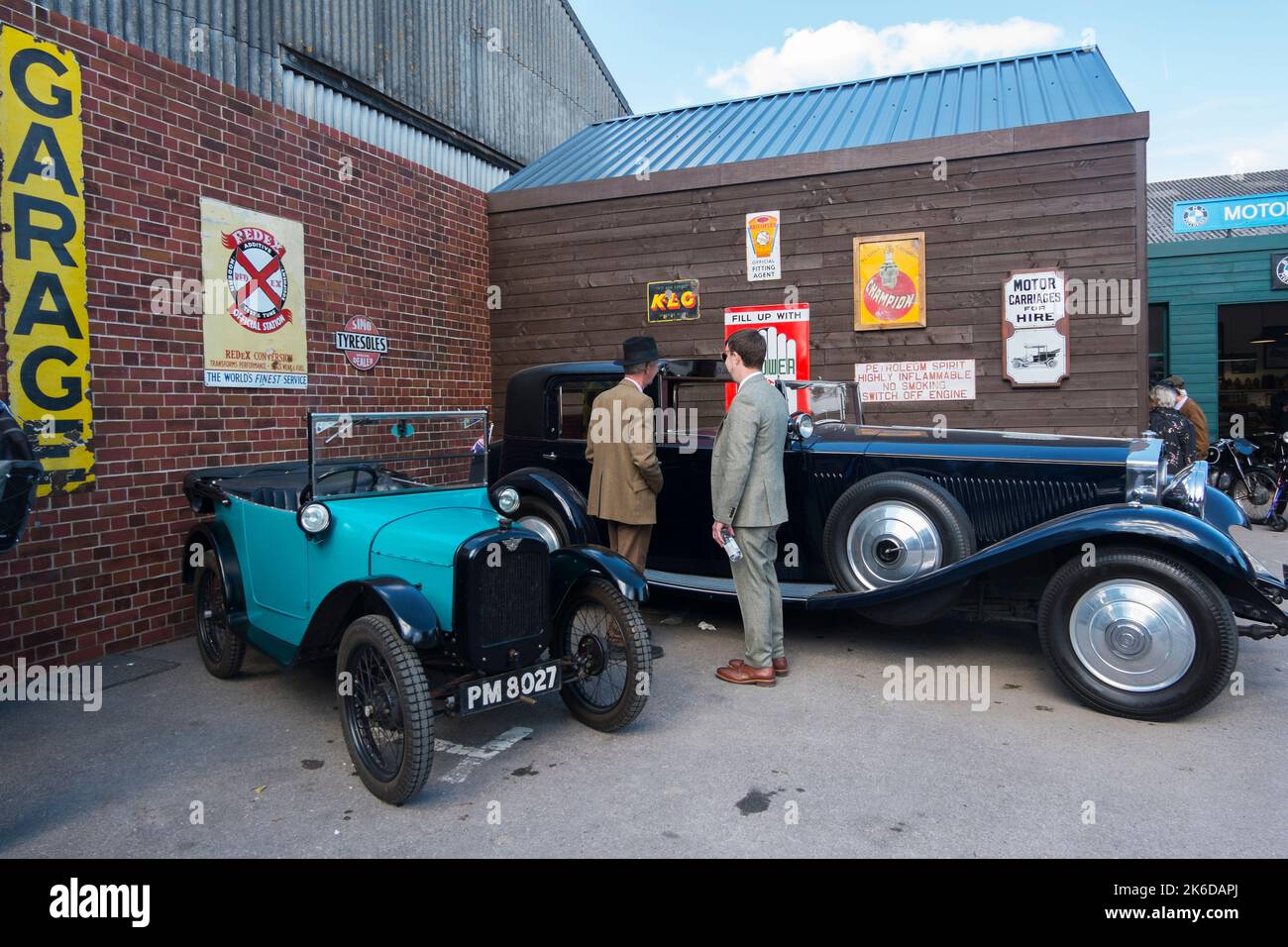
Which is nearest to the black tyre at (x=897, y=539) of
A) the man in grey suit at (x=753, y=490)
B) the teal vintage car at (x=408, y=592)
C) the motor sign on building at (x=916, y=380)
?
the man in grey suit at (x=753, y=490)

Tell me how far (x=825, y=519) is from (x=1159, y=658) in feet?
6.21

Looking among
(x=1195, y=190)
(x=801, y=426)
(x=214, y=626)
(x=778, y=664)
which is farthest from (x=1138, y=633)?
(x=1195, y=190)

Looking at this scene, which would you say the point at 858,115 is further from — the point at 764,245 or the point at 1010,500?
the point at 1010,500

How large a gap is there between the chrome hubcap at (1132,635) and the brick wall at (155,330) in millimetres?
5404

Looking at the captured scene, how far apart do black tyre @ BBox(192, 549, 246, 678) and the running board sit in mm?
2444

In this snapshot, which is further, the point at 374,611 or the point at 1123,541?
the point at 1123,541

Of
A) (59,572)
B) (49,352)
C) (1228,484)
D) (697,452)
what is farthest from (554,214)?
(1228,484)

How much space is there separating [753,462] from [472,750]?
6.46 feet

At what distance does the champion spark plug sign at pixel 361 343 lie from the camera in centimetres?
690

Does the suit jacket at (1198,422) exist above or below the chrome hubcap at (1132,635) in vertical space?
above

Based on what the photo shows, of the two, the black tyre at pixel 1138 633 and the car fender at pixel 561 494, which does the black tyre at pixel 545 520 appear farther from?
the black tyre at pixel 1138 633

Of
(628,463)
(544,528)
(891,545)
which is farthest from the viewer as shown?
(544,528)

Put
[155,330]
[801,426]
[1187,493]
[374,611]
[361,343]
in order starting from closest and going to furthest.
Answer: [374,611] < [1187,493] < [801,426] < [155,330] < [361,343]

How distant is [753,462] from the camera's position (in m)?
4.35
